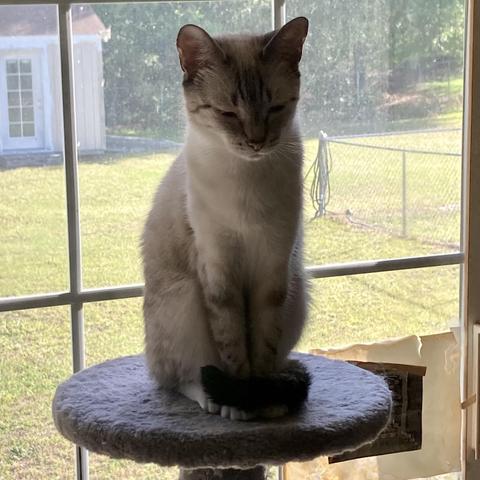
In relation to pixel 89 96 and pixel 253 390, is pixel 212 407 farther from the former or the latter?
pixel 89 96

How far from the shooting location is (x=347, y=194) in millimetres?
2178

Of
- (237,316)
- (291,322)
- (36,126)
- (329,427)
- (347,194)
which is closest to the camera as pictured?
(329,427)

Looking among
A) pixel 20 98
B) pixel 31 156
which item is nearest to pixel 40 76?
pixel 20 98

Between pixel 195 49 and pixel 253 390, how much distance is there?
1.79 ft

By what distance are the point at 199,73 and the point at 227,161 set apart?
148mm

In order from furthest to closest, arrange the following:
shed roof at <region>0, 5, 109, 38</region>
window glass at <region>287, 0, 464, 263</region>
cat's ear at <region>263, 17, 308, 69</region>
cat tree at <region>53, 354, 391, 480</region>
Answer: window glass at <region>287, 0, 464, 263</region> → shed roof at <region>0, 5, 109, 38</region> → cat's ear at <region>263, 17, 308, 69</region> → cat tree at <region>53, 354, 391, 480</region>

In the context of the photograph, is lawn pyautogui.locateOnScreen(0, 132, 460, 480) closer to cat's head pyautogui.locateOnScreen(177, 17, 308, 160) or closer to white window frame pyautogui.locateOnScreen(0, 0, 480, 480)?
white window frame pyautogui.locateOnScreen(0, 0, 480, 480)

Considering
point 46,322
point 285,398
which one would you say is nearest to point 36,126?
point 46,322

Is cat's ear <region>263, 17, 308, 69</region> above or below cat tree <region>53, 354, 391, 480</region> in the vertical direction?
above

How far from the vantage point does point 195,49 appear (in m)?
1.38

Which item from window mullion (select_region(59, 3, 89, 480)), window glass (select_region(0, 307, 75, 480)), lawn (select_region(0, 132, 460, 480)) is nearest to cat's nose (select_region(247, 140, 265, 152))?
lawn (select_region(0, 132, 460, 480))

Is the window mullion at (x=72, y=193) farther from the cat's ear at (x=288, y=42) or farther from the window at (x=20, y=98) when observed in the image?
the cat's ear at (x=288, y=42)

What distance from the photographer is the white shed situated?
5.95ft

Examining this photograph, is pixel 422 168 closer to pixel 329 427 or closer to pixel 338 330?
pixel 338 330
